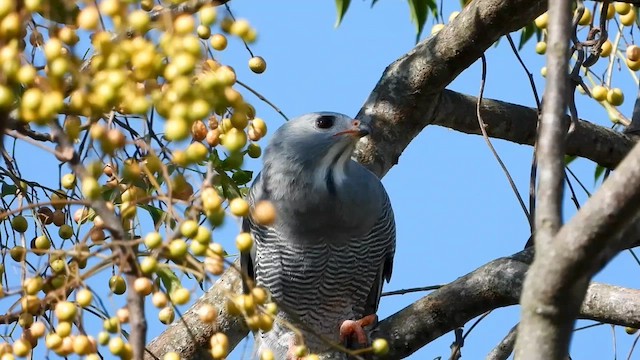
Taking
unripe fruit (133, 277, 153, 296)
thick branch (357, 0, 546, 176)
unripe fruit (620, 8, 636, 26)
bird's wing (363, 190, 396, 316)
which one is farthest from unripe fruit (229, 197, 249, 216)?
→ bird's wing (363, 190, 396, 316)

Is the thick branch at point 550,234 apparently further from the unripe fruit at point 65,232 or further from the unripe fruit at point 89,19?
the unripe fruit at point 65,232

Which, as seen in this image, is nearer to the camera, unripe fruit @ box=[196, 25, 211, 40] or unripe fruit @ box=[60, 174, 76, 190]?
unripe fruit @ box=[196, 25, 211, 40]

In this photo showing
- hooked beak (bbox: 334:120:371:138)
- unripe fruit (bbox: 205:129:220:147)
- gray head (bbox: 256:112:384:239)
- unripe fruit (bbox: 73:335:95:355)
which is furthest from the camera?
gray head (bbox: 256:112:384:239)

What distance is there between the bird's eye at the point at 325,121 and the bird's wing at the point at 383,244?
0.43 m

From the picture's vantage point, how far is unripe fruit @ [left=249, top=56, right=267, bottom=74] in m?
2.78

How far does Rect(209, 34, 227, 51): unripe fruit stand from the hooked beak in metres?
1.78

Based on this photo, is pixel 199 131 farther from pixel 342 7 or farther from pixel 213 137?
pixel 342 7

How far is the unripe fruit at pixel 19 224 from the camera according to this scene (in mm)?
2946

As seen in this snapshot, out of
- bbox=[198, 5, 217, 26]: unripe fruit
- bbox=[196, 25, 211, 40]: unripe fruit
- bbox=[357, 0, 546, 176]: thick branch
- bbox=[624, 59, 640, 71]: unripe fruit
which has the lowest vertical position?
bbox=[198, 5, 217, 26]: unripe fruit

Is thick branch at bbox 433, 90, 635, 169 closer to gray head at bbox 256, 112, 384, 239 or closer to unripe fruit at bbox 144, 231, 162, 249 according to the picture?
gray head at bbox 256, 112, 384, 239

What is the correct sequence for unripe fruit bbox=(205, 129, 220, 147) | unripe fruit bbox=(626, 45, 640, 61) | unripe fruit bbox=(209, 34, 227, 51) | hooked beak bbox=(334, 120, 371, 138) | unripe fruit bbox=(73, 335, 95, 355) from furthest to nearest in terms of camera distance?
1. hooked beak bbox=(334, 120, 371, 138)
2. unripe fruit bbox=(626, 45, 640, 61)
3. unripe fruit bbox=(205, 129, 220, 147)
4. unripe fruit bbox=(209, 34, 227, 51)
5. unripe fruit bbox=(73, 335, 95, 355)

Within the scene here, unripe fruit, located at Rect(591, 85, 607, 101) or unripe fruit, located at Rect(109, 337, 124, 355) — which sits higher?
unripe fruit, located at Rect(591, 85, 607, 101)

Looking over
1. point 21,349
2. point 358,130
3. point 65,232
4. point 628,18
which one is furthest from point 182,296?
point 628,18

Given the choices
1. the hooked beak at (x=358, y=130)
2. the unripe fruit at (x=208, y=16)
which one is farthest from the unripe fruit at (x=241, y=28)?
the hooked beak at (x=358, y=130)
